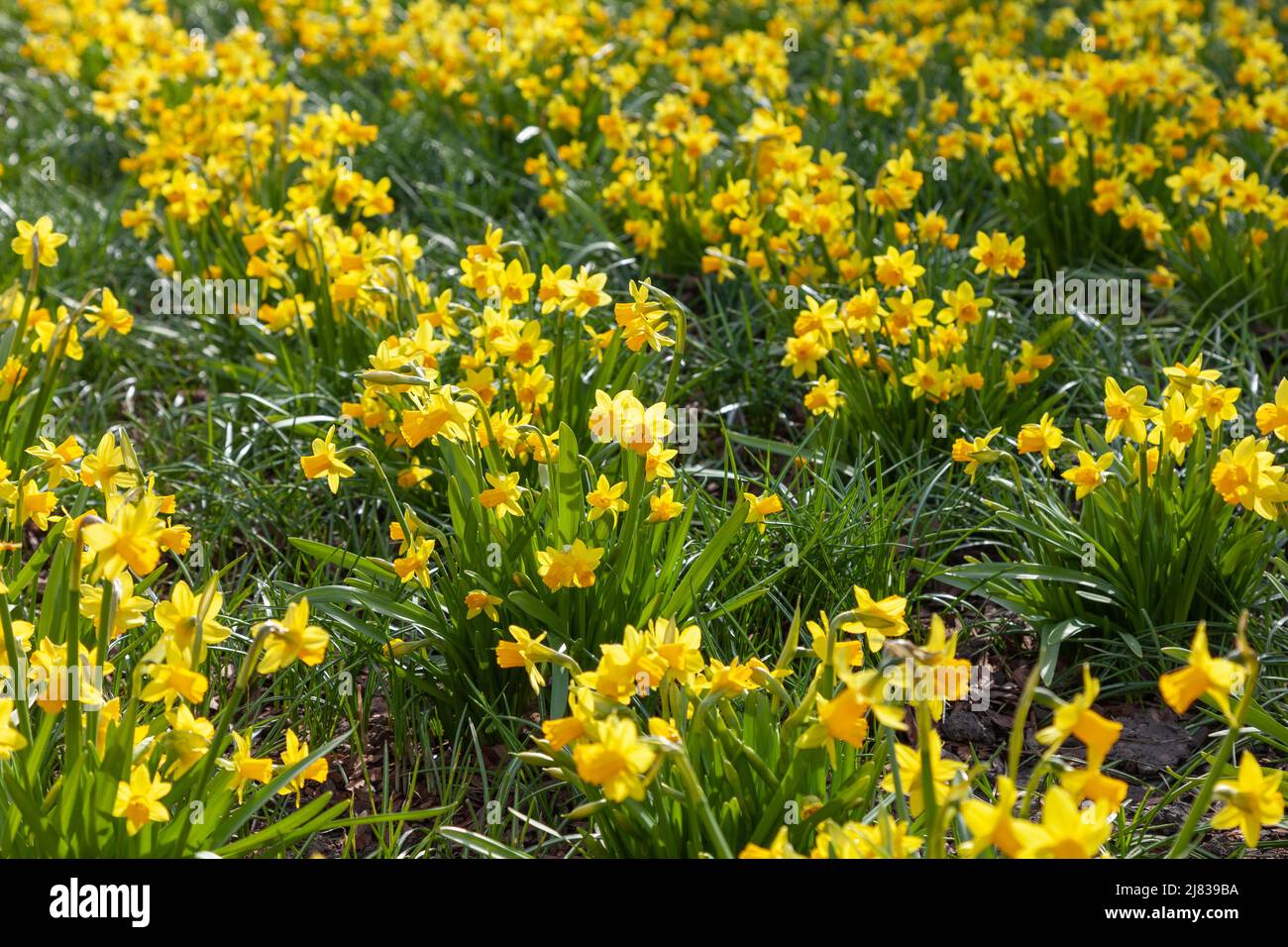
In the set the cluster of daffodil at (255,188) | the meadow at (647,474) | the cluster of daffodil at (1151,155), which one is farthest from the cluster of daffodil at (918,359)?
the cluster of daffodil at (255,188)

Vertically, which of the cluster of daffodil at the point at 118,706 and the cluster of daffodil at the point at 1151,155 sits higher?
the cluster of daffodil at the point at 1151,155

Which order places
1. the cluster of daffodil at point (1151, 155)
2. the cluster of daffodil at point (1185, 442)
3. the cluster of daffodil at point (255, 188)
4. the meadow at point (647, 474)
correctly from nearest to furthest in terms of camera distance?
1. the meadow at point (647, 474)
2. the cluster of daffodil at point (1185, 442)
3. the cluster of daffodil at point (255, 188)
4. the cluster of daffodil at point (1151, 155)

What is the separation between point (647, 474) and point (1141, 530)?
999 millimetres

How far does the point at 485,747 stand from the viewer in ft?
8.29

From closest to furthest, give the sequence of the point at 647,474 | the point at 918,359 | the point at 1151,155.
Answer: the point at 647,474, the point at 918,359, the point at 1151,155

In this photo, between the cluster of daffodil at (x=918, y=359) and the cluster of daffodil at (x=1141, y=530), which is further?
the cluster of daffodil at (x=918, y=359)

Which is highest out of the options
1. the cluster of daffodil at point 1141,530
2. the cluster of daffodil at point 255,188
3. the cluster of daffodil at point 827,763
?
the cluster of daffodil at point 255,188

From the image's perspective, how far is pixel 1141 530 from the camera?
254 centimetres

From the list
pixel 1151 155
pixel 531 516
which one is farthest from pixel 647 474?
pixel 1151 155

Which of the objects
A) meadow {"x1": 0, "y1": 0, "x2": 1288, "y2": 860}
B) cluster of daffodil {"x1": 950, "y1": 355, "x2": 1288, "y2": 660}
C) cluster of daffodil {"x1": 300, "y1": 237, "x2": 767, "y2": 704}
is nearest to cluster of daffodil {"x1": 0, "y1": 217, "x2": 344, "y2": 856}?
meadow {"x1": 0, "y1": 0, "x2": 1288, "y2": 860}

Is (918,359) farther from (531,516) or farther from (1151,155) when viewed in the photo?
(1151,155)

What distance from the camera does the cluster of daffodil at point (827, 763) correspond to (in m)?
1.53

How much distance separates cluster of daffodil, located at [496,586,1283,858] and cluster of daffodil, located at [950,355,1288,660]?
57 cm

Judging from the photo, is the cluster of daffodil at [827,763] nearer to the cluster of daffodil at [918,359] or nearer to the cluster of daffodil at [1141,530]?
the cluster of daffodil at [1141,530]
